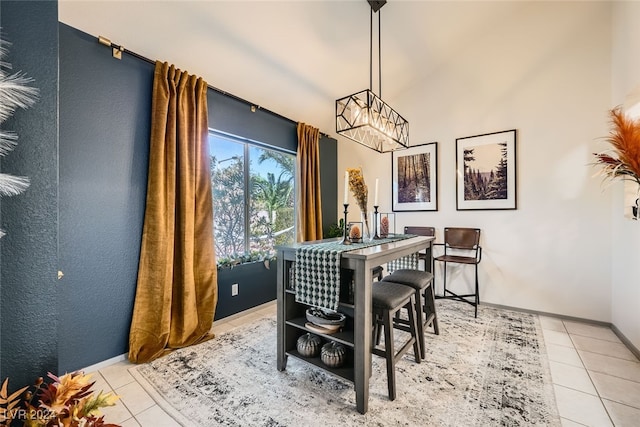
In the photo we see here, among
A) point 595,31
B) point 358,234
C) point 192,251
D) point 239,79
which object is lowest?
point 192,251

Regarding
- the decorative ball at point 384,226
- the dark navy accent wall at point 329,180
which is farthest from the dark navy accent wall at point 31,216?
the dark navy accent wall at point 329,180

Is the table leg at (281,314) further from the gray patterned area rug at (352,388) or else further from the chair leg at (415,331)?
the chair leg at (415,331)

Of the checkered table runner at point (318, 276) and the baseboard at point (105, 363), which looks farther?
the baseboard at point (105, 363)

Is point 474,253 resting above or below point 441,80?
below

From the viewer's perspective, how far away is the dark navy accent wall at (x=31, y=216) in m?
0.81

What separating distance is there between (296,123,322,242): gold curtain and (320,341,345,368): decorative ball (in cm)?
200

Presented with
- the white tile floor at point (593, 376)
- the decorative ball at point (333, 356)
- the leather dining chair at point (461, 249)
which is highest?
the leather dining chair at point (461, 249)

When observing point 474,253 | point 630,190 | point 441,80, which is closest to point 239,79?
point 441,80

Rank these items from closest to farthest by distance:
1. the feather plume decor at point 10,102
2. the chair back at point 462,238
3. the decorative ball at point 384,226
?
the feather plume decor at point 10,102 < the decorative ball at point 384,226 < the chair back at point 462,238

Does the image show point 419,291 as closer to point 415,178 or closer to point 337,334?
point 337,334

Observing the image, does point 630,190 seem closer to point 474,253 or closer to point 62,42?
point 474,253

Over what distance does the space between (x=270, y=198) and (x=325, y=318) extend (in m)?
2.00

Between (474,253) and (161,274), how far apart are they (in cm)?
345

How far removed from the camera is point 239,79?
261 cm
